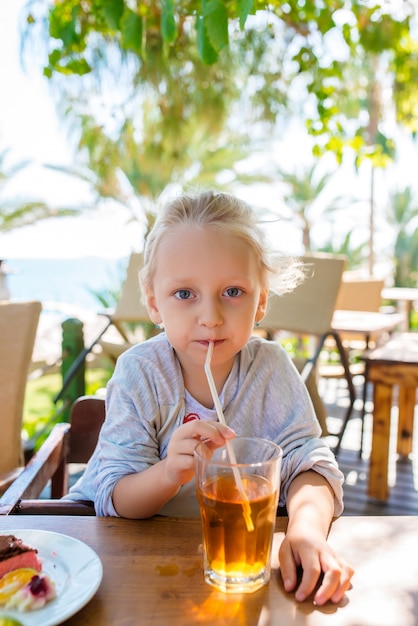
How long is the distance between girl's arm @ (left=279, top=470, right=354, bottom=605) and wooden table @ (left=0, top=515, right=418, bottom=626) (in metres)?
0.02

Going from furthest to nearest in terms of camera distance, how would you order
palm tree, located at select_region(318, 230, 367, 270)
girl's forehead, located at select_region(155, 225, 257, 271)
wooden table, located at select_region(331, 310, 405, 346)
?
palm tree, located at select_region(318, 230, 367, 270) → wooden table, located at select_region(331, 310, 405, 346) → girl's forehead, located at select_region(155, 225, 257, 271)

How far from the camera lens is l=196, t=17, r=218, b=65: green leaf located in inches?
58.9

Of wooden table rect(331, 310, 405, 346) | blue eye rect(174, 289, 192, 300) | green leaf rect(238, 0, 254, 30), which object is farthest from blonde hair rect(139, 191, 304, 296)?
wooden table rect(331, 310, 405, 346)

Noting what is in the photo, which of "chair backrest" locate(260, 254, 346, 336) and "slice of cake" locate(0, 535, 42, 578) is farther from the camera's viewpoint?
"chair backrest" locate(260, 254, 346, 336)

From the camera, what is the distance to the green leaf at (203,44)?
1.50 m

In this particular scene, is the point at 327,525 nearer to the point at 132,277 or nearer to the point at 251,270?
the point at 251,270

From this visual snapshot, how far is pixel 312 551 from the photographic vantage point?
2.65ft

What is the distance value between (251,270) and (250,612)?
2.01ft

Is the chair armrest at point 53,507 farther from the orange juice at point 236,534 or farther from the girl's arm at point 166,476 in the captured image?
the orange juice at point 236,534

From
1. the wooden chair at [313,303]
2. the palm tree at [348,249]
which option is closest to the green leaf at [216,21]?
the wooden chair at [313,303]

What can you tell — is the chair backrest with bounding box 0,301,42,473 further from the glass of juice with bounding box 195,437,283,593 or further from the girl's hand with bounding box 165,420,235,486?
the glass of juice with bounding box 195,437,283,593

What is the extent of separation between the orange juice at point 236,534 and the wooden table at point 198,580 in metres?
0.02

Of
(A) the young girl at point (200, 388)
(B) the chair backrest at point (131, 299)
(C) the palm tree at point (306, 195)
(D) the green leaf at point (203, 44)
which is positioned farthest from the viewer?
(C) the palm tree at point (306, 195)

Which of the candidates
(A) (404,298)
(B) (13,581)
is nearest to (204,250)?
(B) (13,581)
